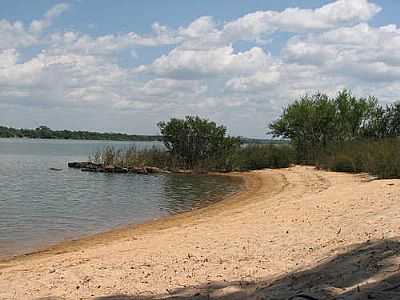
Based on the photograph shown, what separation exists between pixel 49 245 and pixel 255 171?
29446 mm

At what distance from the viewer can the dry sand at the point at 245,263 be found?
6.97 metres

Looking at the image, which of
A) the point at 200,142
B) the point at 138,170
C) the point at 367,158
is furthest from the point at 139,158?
the point at 367,158

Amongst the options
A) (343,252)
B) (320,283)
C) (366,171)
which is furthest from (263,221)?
(366,171)

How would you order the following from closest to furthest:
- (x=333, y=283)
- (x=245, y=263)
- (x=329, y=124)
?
(x=333, y=283) → (x=245, y=263) → (x=329, y=124)

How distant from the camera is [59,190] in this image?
30469 millimetres

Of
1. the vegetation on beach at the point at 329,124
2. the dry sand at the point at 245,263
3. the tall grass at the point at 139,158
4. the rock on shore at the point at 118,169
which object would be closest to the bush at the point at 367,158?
the vegetation on beach at the point at 329,124

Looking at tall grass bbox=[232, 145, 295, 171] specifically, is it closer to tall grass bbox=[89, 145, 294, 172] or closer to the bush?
tall grass bbox=[89, 145, 294, 172]

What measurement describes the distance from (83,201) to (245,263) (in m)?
17.8

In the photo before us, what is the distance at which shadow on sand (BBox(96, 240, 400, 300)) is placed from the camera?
6.05m

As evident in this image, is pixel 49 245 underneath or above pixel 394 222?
underneath

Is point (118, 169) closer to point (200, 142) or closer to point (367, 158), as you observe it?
point (200, 142)

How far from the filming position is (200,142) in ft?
149

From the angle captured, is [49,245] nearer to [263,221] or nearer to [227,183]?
[263,221]

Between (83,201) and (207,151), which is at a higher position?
(207,151)
